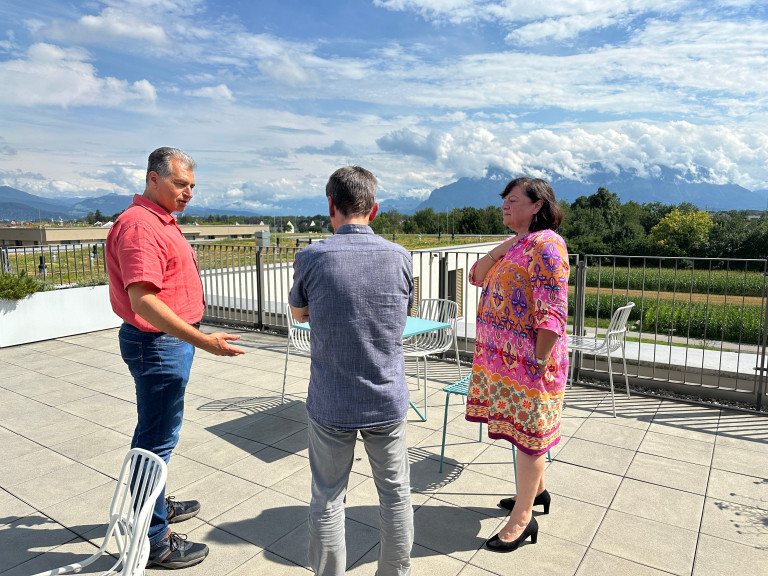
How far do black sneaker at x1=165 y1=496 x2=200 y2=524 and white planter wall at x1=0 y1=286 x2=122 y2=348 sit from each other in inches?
209

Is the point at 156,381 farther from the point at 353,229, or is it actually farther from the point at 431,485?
the point at 431,485

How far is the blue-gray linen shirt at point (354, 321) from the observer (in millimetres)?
1641

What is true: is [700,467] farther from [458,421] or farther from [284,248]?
[284,248]

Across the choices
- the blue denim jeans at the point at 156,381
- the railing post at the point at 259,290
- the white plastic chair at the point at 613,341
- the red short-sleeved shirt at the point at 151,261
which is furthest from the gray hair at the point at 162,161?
the railing post at the point at 259,290

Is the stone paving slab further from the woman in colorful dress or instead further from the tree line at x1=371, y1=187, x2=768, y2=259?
the tree line at x1=371, y1=187, x2=768, y2=259

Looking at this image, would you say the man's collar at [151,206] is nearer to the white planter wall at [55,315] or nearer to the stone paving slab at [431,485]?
the stone paving slab at [431,485]

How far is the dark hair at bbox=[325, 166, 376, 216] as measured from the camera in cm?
173

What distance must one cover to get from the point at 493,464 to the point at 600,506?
72cm

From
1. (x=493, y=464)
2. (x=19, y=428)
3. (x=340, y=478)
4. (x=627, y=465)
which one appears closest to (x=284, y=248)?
(x=19, y=428)

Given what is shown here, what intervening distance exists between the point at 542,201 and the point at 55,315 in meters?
7.06

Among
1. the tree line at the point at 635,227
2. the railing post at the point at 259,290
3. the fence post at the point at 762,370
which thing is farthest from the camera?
the tree line at the point at 635,227

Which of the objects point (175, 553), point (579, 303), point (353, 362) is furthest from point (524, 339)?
point (579, 303)

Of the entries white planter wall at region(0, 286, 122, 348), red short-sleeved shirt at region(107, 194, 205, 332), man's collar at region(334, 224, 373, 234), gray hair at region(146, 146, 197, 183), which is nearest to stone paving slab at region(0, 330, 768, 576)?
red short-sleeved shirt at region(107, 194, 205, 332)

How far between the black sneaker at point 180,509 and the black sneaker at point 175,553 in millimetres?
286
